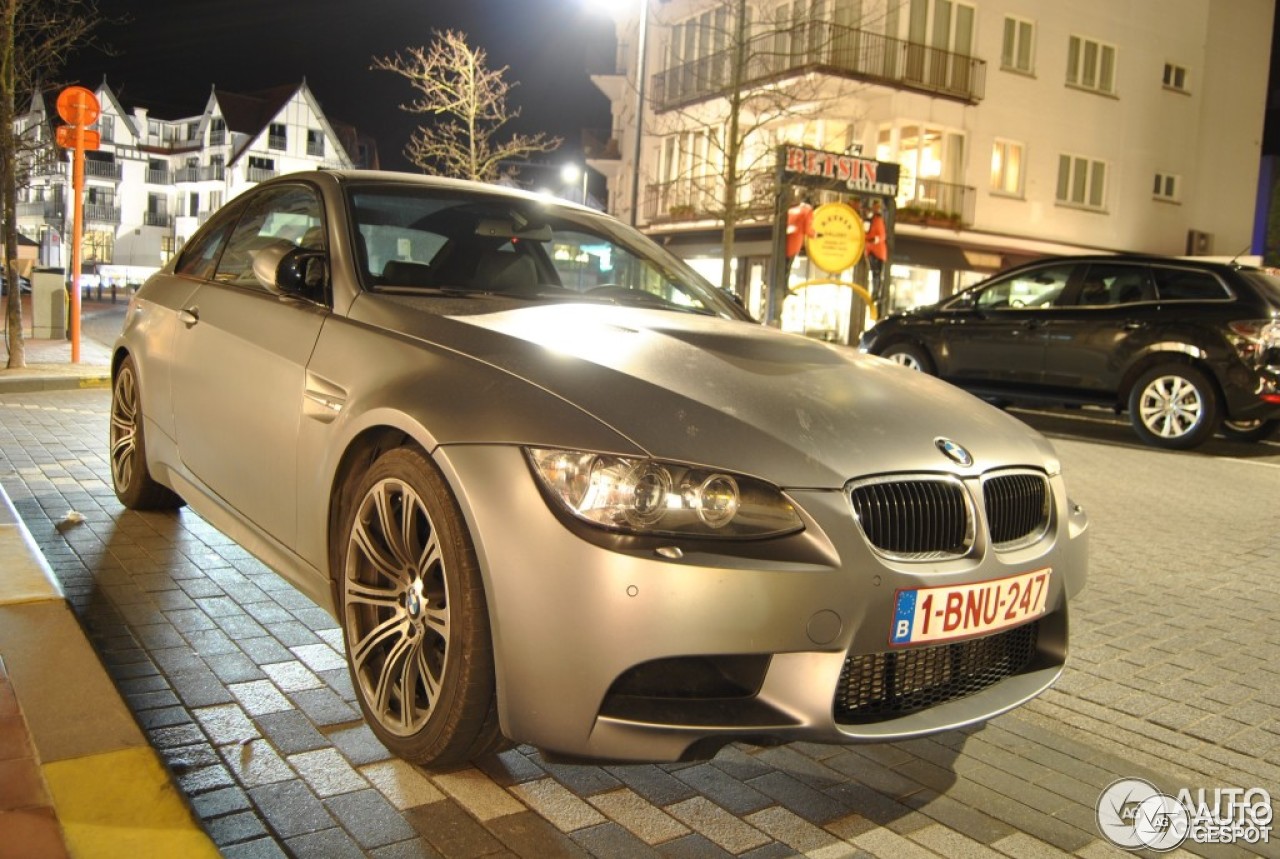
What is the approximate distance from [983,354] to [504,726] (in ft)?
33.6

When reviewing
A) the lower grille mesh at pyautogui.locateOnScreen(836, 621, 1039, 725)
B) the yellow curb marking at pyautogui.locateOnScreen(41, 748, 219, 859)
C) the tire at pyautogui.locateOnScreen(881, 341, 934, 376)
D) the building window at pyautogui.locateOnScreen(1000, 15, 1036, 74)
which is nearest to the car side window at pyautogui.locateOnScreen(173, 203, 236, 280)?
the yellow curb marking at pyautogui.locateOnScreen(41, 748, 219, 859)

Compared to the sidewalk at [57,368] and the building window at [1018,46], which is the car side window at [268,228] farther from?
the building window at [1018,46]

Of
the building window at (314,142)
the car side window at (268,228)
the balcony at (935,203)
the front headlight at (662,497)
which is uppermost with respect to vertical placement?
the building window at (314,142)

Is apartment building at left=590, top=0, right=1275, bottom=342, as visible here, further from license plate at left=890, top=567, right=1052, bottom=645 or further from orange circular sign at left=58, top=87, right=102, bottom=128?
license plate at left=890, top=567, right=1052, bottom=645

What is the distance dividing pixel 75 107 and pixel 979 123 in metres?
21.1

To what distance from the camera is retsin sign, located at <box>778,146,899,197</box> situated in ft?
52.3

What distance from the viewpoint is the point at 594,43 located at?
36781 millimetres

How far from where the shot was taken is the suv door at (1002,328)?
37.0 ft

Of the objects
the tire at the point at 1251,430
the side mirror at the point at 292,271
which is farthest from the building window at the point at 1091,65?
the side mirror at the point at 292,271

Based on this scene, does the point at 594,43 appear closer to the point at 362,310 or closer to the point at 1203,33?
the point at 1203,33

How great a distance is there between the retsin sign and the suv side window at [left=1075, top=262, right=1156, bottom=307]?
564cm

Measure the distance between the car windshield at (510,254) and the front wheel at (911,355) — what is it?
27.5 feet

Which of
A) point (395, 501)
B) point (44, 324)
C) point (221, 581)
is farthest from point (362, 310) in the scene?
point (44, 324)

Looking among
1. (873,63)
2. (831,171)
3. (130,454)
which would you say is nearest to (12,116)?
(130,454)
